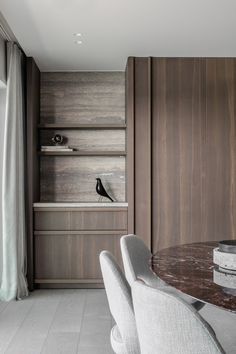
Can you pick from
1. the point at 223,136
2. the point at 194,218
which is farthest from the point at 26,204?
the point at 223,136

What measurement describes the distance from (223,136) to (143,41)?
1327 millimetres

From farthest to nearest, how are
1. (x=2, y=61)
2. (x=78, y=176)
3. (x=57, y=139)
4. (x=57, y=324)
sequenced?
(x=78, y=176)
(x=57, y=139)
(x=2, y=61)
(x=57, y=324)

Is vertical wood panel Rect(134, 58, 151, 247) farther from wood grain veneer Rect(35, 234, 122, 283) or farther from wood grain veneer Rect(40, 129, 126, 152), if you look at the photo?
wood grain veneer Rect(40, 129, 126, 152)

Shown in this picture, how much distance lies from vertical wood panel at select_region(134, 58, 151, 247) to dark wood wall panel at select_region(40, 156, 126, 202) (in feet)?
1.98

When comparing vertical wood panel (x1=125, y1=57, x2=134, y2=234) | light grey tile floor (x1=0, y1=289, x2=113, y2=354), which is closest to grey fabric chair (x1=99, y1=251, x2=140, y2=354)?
light grey tile floor (x1=0, y1=289, x2=113, y2=354)

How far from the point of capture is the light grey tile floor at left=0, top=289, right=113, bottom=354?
283 cm

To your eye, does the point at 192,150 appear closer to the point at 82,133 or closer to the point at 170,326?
the point at 82,133

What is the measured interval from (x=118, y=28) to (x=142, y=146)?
1.27 metres

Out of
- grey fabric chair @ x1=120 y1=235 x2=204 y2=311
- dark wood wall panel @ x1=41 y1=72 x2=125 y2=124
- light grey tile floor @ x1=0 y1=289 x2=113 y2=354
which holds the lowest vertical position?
light grey tile floor @ x1=0 y1=289 x2=113 y2=354

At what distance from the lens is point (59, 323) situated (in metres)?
3.29

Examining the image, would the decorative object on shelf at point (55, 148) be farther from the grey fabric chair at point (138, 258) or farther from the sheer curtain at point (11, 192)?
the grey fabric chair at point (138, 258)

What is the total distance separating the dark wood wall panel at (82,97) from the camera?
16.0 ft

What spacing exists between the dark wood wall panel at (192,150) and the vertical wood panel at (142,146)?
8cm

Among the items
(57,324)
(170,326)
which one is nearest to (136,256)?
(57,324)
